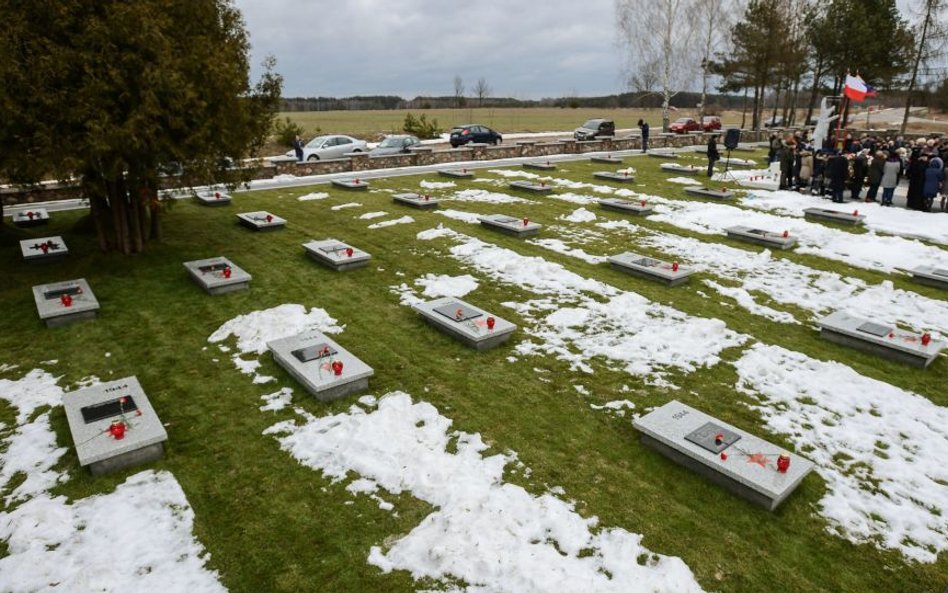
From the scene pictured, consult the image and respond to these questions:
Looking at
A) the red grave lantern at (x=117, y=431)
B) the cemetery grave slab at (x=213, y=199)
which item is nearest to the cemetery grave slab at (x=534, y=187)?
the cemetery grave slab at (x=213, y=199)

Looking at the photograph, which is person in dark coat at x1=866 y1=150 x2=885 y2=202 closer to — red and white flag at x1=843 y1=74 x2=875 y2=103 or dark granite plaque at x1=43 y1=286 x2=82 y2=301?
red and white flag at x1=843 y1=74 x2=875 y2=103

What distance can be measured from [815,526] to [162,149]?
1143 centimetres

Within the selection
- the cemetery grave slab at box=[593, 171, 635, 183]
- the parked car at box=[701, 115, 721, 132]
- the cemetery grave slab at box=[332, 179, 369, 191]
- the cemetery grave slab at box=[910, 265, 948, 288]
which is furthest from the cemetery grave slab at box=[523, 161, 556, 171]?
the parked car at box=[701, 115, 721, 132]

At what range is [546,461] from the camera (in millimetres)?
5926

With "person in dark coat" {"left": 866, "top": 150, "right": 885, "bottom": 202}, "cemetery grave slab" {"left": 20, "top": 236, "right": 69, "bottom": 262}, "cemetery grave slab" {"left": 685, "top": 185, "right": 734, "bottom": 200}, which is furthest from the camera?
"cemetery grave slab" {"left": 685, "top": 185, "right": 734, "bottom": 200}

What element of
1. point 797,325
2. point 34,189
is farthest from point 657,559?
point 34,189

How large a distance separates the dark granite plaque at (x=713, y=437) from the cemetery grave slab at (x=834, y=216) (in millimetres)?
13276

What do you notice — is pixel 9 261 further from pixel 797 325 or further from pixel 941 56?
pixel 941 56

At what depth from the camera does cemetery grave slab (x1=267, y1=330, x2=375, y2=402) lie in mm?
7008

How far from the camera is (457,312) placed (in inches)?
358

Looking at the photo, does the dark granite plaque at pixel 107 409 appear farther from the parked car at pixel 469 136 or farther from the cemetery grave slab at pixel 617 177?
the parked car at pixel 469 136

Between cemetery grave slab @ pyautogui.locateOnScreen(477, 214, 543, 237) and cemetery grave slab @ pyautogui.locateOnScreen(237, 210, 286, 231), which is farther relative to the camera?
cemetery grave slab @ pyautogui.locateOnScreen(237, 210, 286, 231)

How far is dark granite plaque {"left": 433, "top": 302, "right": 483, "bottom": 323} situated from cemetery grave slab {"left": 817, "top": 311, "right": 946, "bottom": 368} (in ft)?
19.4

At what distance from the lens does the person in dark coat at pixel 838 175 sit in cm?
1836
